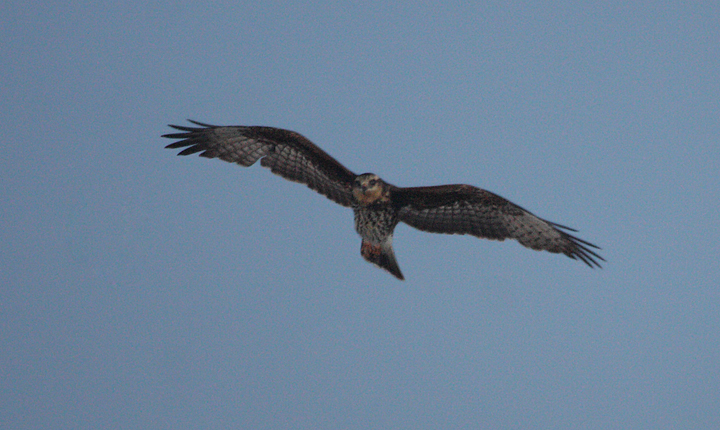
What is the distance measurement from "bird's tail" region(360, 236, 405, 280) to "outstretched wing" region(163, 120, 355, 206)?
2.14ft

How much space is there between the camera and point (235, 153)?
9.95 metres

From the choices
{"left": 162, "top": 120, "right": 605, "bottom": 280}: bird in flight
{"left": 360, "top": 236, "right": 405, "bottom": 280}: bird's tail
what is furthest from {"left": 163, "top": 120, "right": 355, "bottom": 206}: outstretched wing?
{"left": 360, "top": 236, "right": 405, "bottom": 280}: bird's tail

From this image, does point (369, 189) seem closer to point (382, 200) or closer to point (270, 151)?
point (382, 200)

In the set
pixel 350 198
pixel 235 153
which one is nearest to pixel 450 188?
pixel 350 198

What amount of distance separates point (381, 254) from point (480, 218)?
1385mm

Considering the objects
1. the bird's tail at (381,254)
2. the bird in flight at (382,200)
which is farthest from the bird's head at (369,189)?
the bird's tail at (381,254)

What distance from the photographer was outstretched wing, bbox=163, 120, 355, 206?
973cm

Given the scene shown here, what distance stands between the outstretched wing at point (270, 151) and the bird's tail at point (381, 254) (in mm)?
654

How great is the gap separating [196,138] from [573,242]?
203 inches

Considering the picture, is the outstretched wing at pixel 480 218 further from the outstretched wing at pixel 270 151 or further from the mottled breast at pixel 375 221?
the outstretched wing at pixel 270 151

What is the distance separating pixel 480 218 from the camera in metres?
9.76

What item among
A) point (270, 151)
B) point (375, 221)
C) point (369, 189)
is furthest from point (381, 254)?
point (270, 151)

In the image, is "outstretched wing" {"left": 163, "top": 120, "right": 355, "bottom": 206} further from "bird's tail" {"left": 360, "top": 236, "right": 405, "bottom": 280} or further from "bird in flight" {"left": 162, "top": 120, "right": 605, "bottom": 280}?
"bird's tail" {"left": 360, "top": 236, "right": 405, "bottom": 280}

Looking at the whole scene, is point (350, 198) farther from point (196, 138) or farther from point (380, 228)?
point (196, 138)
